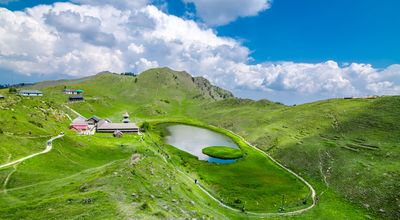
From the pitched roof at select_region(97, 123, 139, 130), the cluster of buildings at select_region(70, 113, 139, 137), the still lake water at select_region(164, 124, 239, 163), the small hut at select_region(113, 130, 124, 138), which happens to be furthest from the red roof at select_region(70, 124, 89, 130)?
the still lake water at select_region(164, 124, 239, 163)

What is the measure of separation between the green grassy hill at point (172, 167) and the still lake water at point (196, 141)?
16521mm

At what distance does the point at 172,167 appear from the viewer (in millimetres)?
93000

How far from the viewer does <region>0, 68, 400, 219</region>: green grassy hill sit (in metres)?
42.6

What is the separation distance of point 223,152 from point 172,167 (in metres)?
51.9

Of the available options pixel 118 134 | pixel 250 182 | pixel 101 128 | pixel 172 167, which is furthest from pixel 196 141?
pixel 172 167

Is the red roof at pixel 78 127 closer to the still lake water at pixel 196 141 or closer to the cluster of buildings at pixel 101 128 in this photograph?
the cluster of buildings at pixel 101 128

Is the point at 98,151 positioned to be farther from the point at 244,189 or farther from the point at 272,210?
the point at 272,210

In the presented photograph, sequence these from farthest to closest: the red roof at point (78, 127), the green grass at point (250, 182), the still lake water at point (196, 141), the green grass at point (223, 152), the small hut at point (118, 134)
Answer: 1. the still lake water at point (196, 141)
2. the red roof at point (78, 127)
3. the small hut at point (118, 134)
4. the green grass at point (223, 152)
5. the green grass at point (250, 182)

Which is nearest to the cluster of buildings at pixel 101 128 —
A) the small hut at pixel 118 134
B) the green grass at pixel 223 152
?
the small hut at pixel 118 134

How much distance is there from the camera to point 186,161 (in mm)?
118938

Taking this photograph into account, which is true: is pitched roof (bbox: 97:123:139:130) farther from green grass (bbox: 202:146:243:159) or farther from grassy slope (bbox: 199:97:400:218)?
grassy slope (bbox: 199:97:400:218)

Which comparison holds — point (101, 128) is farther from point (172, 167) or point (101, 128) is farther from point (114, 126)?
point (172, 167)

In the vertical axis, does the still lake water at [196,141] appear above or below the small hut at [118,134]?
below

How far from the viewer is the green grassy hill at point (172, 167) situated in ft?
140
